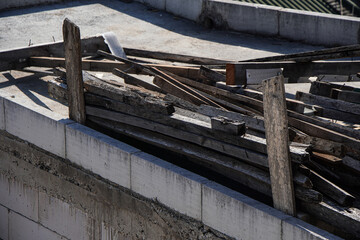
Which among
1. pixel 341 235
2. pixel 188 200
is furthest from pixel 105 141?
pixel 341 235

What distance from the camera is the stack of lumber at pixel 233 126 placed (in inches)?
219

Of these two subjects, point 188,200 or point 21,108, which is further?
point 21,108

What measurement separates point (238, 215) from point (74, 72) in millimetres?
2801

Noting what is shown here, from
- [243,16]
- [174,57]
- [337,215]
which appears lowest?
[337,215]

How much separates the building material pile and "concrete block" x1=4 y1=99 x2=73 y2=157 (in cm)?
35

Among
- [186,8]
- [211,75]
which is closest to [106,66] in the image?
[211,75]

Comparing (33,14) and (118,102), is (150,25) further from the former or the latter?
(118,102)

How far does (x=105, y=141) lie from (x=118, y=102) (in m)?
0.58

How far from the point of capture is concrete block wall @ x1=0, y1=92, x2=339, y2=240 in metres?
5.54

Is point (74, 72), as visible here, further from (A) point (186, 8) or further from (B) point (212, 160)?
(A) point (186, 8)

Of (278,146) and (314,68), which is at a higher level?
(314,68)

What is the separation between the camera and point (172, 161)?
6.83 meters

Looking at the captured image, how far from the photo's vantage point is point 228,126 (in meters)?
6.11

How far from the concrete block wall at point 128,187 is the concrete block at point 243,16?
4.71m
